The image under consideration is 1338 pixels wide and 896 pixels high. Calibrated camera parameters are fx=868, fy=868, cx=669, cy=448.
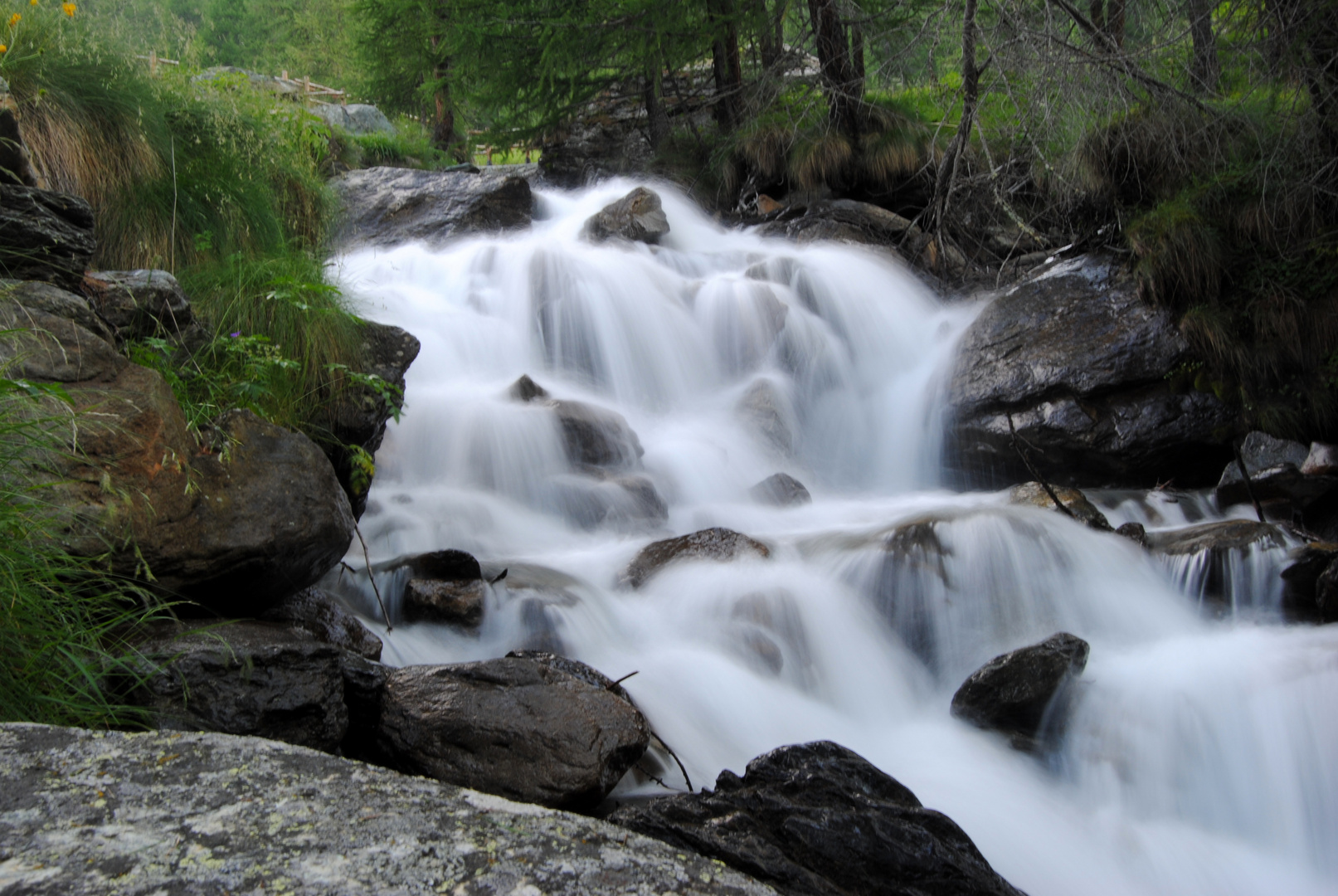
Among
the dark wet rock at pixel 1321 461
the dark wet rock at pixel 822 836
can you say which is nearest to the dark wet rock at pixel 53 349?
the dark wet rock at pixel 822 836

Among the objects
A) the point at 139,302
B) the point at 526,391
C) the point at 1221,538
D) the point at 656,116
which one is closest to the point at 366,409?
the point at 139,302

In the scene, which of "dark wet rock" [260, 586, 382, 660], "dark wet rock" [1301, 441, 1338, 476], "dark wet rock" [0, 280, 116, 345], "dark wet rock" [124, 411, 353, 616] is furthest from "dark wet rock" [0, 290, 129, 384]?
"dark wet rock" [1301, 441, 1338, 476]

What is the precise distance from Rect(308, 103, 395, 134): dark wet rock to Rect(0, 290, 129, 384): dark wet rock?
46.6ft

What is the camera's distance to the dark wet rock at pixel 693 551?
187 inches

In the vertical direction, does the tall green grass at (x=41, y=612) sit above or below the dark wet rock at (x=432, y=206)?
below

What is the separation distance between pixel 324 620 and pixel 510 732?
1.29 metres

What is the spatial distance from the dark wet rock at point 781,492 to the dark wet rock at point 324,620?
10.3 ft

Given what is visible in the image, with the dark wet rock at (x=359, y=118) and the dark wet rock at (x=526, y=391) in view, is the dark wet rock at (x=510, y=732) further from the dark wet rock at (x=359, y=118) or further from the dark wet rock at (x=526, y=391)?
the dark wet rock at (x=359, y=118)

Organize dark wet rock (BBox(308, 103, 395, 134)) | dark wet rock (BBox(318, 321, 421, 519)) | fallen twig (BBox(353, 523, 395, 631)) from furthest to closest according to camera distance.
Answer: dark wet rock (BBox(308, 103, 395, 134)), dark wet rock (BBox(318, 321, 421, 519)), fallen twig (BBox(353, 523, 395, 631))

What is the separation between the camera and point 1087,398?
6238 mm

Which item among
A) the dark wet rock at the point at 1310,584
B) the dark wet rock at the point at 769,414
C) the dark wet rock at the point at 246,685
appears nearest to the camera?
the dark wet rock at the point at 246,685

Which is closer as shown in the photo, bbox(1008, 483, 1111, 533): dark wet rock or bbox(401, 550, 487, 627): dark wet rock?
bbox(401, 550, 487, 627): dark wet rock

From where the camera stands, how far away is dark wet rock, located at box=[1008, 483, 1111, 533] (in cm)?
510

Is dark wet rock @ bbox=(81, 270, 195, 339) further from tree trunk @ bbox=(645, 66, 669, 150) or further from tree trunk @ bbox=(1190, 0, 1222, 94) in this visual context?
tree trunk @ bbox=(645, 66, 669, 150)
